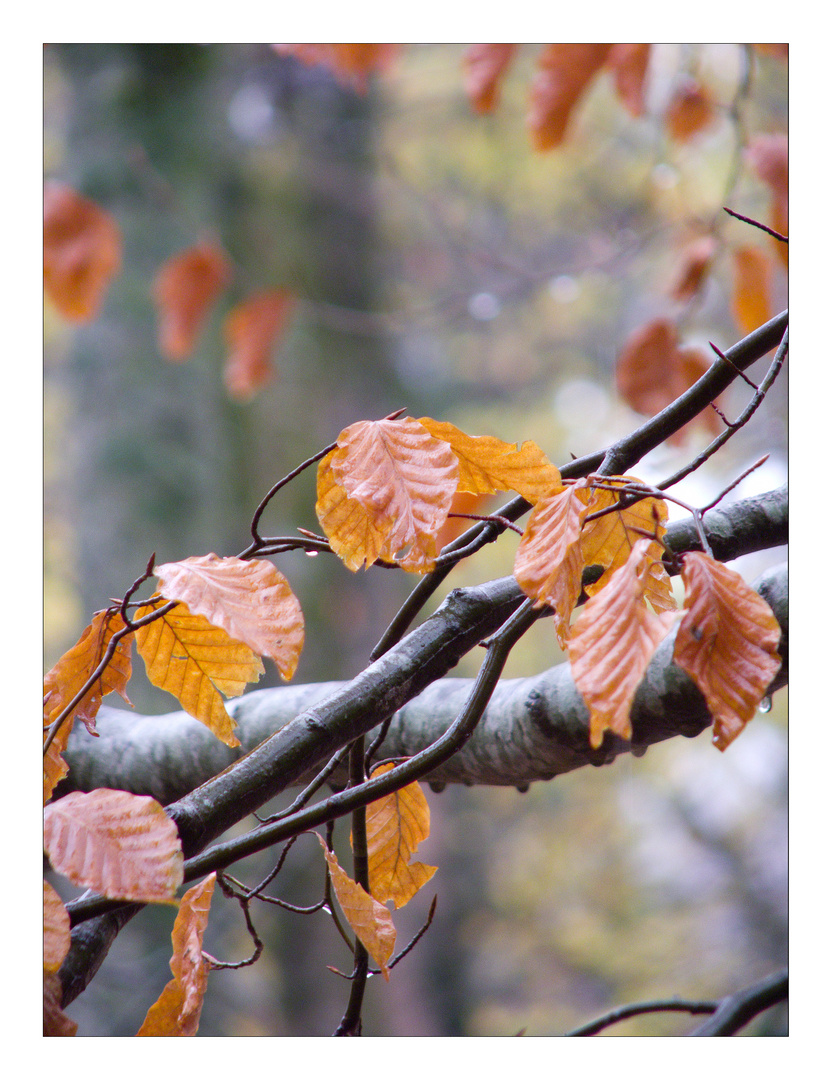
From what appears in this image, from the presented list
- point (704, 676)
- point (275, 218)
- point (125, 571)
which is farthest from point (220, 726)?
point (275, 218)

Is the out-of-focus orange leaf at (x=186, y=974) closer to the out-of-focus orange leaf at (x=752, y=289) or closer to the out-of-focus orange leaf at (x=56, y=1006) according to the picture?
the out-of-focus orange leaf at (x=56, y=1006)

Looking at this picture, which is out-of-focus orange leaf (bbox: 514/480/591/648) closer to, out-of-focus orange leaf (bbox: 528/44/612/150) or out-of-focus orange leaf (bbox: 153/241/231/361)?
out-of-focus orange leaf (bbox: 528/44/612/150)

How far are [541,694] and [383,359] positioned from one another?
1256 mm

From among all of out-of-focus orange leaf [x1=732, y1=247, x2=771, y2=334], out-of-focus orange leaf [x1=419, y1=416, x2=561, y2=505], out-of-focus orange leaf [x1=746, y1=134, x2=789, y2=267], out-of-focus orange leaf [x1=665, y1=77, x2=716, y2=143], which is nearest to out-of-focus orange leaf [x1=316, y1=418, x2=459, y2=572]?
out-of-focus orange leaf [x1=419, y1=416, x2=561, y2=505]

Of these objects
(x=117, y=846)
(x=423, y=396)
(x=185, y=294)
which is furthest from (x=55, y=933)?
(x=423, y=396)

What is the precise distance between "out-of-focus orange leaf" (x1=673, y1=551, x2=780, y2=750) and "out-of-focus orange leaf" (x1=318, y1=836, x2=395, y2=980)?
0.15m

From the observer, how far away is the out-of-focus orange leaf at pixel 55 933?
0.26m

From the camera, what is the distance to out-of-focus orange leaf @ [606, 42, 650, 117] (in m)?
0.68

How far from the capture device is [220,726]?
320 mm

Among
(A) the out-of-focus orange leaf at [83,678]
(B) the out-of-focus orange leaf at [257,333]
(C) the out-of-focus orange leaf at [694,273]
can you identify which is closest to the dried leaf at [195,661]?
(A) the out-of-focus orange leaf at [83,678]

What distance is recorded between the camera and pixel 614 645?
221 mm

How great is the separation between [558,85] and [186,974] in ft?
2.49
